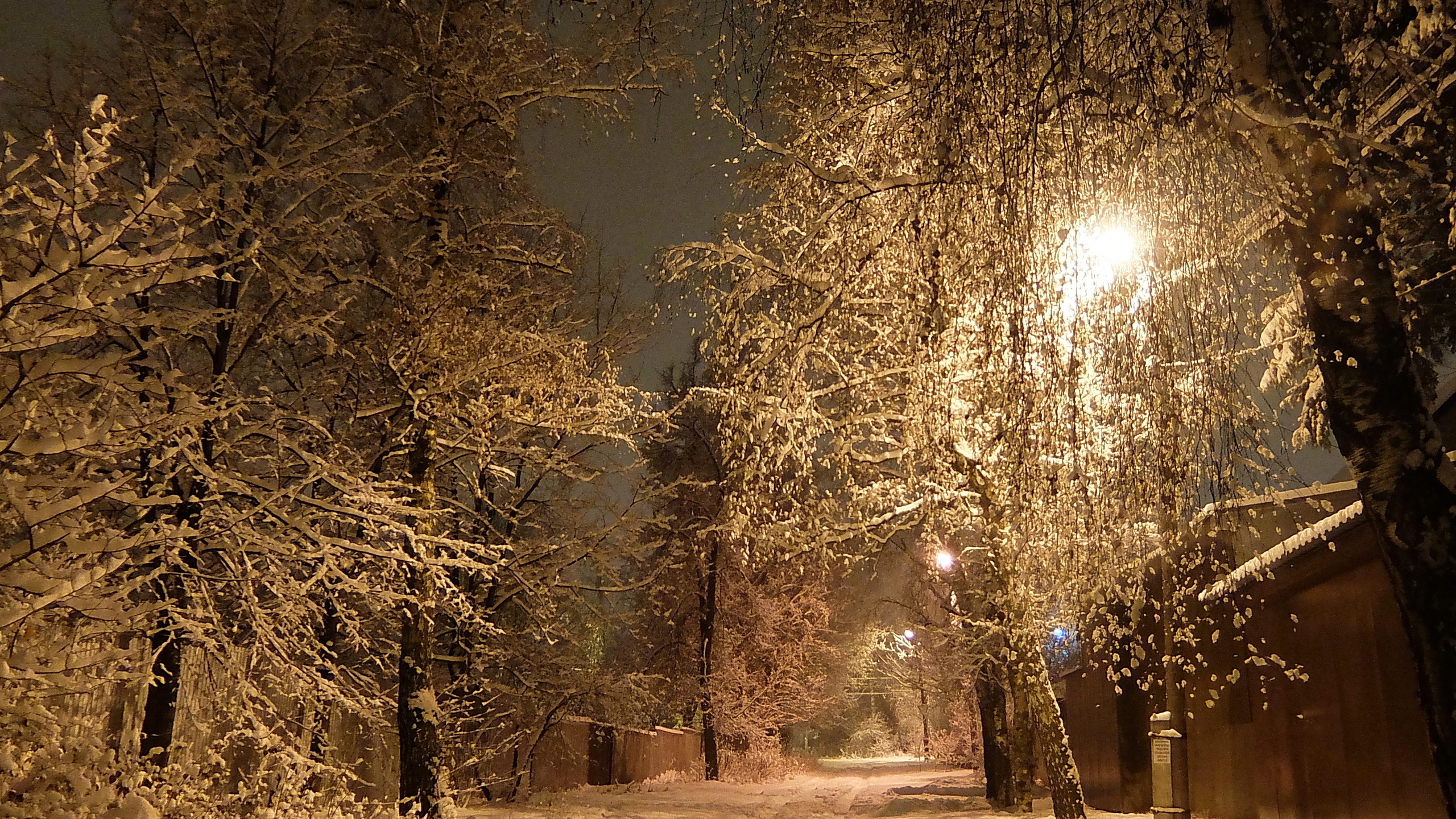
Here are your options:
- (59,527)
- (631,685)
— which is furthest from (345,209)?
(631,685)

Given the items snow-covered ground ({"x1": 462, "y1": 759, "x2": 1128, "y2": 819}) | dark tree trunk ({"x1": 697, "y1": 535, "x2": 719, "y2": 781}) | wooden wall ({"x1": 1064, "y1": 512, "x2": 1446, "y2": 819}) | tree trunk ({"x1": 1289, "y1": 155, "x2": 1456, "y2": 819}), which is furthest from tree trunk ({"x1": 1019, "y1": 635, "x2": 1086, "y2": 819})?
A: dark tree trunk ({"x1": 697, "y1": 535, "x2": 719, "y2": 781})

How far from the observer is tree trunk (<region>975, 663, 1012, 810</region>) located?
15.7 meters

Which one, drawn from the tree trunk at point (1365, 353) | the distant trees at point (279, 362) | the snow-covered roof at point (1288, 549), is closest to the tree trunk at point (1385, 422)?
the tree trunk at point (1365, 353)

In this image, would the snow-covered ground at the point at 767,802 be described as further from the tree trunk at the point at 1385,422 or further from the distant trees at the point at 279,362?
the tree trunk at the point at 1385,422

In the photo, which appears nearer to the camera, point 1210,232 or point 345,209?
point 1210,232

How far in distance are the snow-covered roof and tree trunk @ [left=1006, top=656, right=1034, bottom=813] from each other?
260 cm

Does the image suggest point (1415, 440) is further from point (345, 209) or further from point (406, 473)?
point (345, 209)

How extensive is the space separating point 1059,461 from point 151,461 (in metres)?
6.27

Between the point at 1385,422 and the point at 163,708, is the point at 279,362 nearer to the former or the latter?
the point at 163,708

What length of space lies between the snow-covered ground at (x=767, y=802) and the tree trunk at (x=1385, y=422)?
28.3 feet

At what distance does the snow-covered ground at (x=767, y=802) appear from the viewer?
13.0m

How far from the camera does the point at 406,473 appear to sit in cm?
805

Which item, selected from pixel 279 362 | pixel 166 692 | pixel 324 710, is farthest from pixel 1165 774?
pixel 279 362

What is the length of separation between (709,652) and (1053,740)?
16783 millimetres
